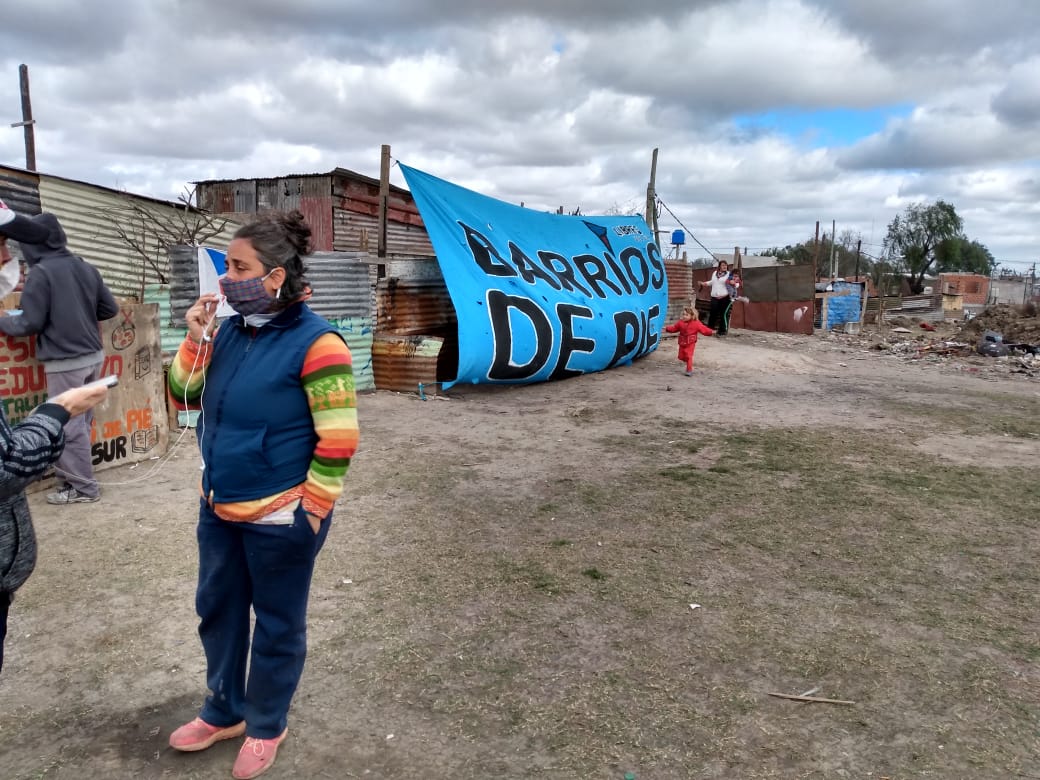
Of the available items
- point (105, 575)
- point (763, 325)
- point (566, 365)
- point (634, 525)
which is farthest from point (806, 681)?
point (763, 325)

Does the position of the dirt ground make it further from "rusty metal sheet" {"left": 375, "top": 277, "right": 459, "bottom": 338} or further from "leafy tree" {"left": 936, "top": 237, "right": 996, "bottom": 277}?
"leafy tree" {"left": 936, "top": 237, "right": 996, "bottom": 277}

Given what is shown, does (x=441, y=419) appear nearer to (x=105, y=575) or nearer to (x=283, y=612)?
(x=105, y=575)

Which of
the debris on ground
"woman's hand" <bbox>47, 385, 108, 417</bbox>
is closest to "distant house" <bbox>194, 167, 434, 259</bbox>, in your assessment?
the debris on ground

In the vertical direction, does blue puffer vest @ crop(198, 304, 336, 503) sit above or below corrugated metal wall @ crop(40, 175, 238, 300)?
below

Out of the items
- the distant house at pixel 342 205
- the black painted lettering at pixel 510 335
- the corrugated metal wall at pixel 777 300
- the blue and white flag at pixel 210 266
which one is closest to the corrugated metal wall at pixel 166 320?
the blue and white flag at pixel 210 266

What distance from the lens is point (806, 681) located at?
10.3 feet

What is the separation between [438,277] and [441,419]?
3.16m

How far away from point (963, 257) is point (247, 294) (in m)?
59.7

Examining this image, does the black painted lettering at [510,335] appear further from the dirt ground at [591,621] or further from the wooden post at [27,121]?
the wooden post at [27,121]

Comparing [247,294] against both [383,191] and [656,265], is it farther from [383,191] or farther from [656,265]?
[656,265]

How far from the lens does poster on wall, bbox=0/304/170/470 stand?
225 inches

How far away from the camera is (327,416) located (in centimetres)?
226

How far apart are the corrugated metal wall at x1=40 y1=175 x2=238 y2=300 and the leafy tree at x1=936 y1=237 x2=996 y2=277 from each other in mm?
52774

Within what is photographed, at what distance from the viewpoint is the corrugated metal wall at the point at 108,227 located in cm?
774
